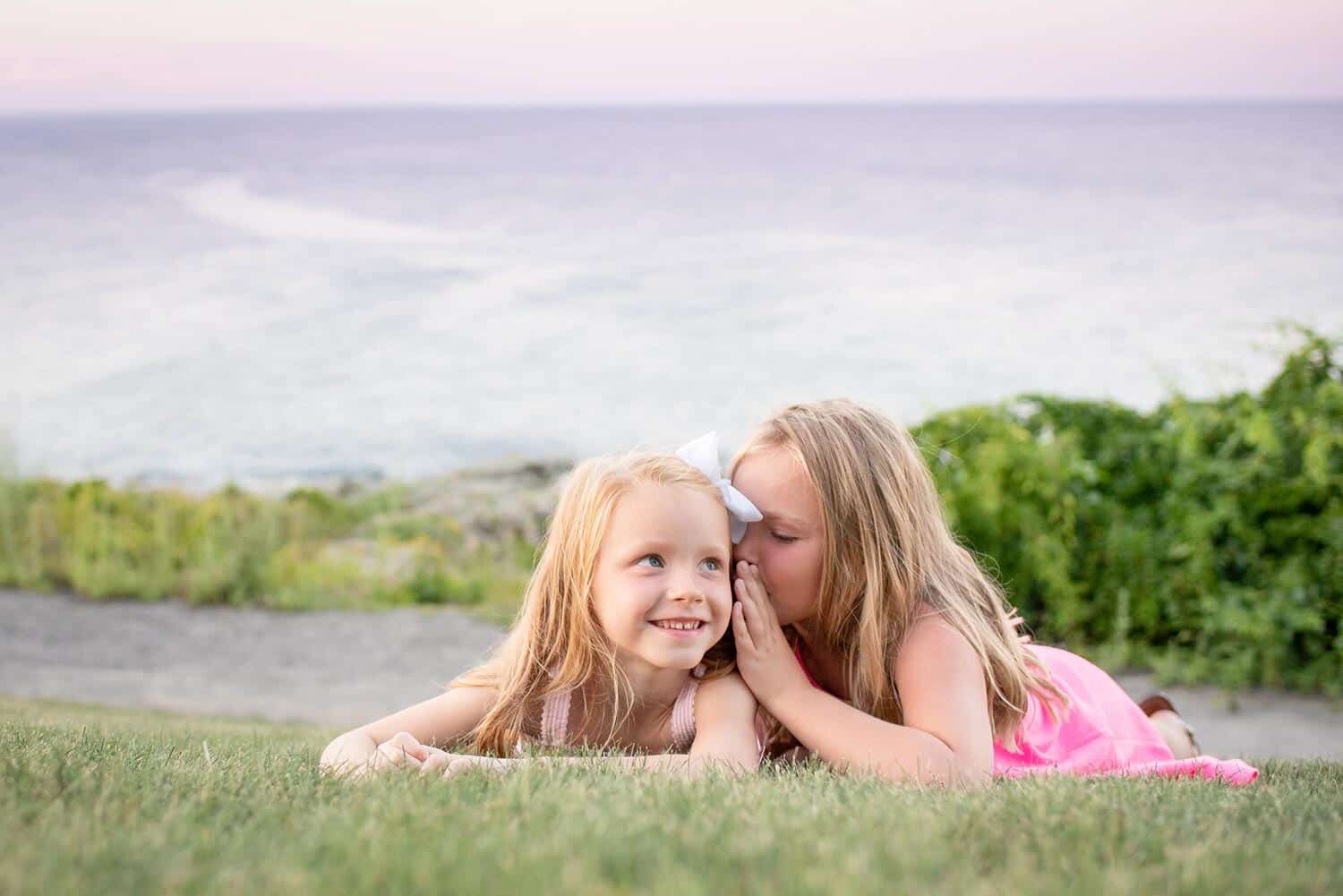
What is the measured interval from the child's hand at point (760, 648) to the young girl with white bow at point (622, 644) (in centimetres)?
9

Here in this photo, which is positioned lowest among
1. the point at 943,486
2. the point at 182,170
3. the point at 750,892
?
the point at 943,486

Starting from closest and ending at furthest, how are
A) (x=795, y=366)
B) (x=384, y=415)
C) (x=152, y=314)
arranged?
(x=384, y=415), (x=795, y=366), (x=152, y=314)

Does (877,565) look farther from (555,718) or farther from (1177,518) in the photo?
(1177,518)

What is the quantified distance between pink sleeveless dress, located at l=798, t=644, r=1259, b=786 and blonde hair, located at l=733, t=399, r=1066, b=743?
0.22m

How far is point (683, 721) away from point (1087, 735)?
1614 millimetres

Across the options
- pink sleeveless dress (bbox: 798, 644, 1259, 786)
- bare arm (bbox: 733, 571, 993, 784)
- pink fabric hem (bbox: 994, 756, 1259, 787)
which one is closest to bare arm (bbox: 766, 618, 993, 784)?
bare arm (bbox: 733, 571, 993, 784)

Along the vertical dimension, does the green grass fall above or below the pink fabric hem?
above

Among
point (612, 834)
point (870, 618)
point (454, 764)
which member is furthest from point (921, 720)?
point (612, 834)

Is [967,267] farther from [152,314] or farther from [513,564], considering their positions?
[513,564]

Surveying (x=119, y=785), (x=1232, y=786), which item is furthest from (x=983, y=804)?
(x=119, y=785)

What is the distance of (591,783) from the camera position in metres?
2.39

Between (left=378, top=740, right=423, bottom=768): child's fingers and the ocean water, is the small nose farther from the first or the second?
the ocean water

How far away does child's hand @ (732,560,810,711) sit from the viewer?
343 centimetres

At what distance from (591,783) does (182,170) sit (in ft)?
183
